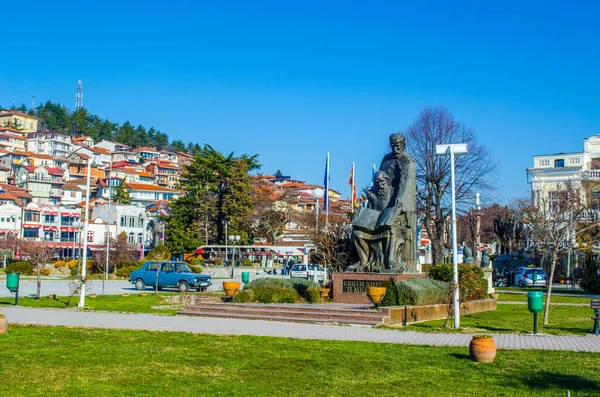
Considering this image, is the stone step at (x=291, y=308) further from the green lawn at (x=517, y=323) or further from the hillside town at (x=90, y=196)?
the hillside town at (x=90, y=196)

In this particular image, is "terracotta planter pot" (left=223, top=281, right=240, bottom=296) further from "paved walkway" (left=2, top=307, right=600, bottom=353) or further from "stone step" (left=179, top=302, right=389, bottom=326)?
"paved walkway" (left=2, top=307, right=600, bottom=353)

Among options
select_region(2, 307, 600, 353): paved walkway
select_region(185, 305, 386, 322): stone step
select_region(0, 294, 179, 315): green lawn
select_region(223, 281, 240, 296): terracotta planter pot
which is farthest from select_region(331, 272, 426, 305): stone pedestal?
select_region(0, 294, 179, 315): green lawn

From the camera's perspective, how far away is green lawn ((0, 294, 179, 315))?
21.1 metres

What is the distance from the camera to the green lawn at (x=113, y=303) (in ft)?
69.1

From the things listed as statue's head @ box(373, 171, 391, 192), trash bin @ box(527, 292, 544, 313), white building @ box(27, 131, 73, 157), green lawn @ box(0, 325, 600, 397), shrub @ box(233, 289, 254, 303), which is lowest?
green lawn @ box(0, 325, 600, 397)

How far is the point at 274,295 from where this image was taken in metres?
20.3

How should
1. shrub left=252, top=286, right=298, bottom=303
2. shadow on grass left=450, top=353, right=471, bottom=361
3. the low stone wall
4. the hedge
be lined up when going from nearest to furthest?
shadow on grass left=450, top=353, right=471, bottom=361 < the low stone wall < the hedge < shrub left=252, top=286, right=298, bottom=303

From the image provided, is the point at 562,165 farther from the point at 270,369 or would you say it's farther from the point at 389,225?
the point at 270,369

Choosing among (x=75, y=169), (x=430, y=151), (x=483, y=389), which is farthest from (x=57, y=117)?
(x=483, y=389)

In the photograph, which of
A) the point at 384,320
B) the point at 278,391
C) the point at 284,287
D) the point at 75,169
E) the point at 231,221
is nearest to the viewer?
the point at 278,391

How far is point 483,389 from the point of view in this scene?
340 inches

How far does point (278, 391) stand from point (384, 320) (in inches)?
317

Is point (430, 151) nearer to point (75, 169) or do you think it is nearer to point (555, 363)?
point (555, 363)

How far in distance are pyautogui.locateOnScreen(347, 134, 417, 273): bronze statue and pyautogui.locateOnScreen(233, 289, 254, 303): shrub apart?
3246 millimetres
